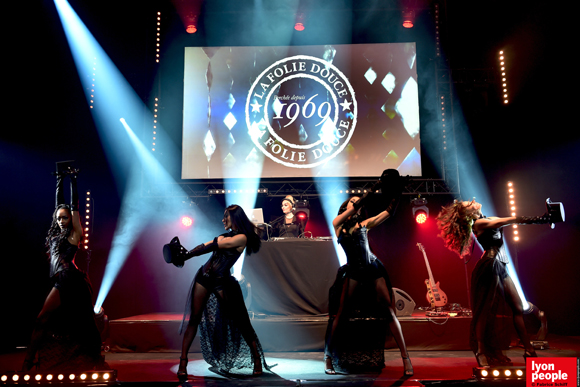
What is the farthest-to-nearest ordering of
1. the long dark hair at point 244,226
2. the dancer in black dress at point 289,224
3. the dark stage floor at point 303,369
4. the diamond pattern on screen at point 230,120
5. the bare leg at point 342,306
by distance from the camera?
the diamond pattern on screen at point 230,120
the dancer in black dress at point 289,224
the long dark hair at point 244,226
the bare leg at point 342,306
the dark stage floor at point 303,369

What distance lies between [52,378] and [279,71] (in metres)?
5.91

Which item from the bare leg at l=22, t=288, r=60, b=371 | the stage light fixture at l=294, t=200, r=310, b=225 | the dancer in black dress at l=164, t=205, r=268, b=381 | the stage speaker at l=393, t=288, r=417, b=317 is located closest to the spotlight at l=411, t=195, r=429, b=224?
the stage light fixture at l=294, t=200, r=310, b=225

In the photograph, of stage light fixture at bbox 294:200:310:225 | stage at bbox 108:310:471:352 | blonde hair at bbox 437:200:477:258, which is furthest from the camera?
stage light fixture at bbox 294:200:310:225

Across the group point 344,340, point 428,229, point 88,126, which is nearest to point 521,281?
point 428,229

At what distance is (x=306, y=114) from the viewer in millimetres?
7609

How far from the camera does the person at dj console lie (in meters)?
6.75

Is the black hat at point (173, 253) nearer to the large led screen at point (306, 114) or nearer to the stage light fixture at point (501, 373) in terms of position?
the stage light fixture at point (501, 373)

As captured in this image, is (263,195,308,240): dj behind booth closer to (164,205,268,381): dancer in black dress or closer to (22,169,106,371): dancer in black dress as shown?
(164,205,268,381): dancer in black dress

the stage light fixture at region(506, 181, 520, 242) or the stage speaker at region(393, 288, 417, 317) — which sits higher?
the stage light fixture at region(506, 181, 520, 242)

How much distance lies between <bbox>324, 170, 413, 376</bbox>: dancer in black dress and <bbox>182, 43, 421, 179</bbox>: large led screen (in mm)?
3618

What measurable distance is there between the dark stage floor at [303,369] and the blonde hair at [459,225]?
1.25 m

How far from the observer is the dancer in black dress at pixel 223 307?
389cm

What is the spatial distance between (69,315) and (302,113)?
16.5ft

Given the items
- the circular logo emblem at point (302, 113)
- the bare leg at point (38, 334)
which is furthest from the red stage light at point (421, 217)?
the bare leg at point (38, 334)
